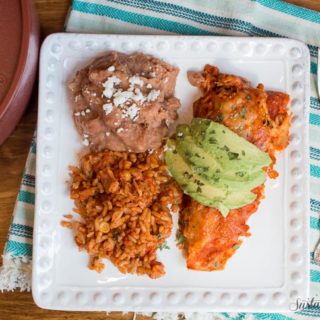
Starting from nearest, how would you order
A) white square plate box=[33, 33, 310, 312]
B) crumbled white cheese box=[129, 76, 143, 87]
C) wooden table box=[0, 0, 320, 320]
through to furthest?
crumbled white cheese box=[129, 76, 143, 87] < white square plate box=[33, 33, 310, 312] < wooden table box=[0, 0, 320, 320]

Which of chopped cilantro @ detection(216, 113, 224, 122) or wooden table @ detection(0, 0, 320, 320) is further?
wooden table @ detection(0, 0, 320, 320)

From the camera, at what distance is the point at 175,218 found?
255cm

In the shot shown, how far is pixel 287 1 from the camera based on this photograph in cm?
272

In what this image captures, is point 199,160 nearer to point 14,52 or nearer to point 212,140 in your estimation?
point 212,140

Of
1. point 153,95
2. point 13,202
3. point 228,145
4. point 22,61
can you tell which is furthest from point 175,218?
point 22,61

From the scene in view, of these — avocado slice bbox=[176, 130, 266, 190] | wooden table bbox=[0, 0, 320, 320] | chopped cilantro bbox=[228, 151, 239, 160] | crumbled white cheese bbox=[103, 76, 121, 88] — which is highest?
crumbled white cheese bbox=[103, 76, 121, 88]

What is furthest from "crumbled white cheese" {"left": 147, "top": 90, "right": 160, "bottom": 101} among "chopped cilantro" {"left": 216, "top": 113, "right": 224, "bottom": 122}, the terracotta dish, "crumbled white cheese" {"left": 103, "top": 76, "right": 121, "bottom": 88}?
the terracotta dish

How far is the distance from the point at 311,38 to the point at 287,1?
0.74 feet

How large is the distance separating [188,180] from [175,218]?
257mm

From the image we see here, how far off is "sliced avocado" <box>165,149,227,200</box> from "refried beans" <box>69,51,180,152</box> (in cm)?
11

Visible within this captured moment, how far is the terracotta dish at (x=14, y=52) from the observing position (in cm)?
239

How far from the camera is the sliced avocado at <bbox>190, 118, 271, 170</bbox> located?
2314 mm

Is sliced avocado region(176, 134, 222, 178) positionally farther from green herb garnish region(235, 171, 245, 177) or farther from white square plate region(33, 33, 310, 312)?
white square plate region(33, 33, 310, 312)

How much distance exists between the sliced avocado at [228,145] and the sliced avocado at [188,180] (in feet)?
0.42
